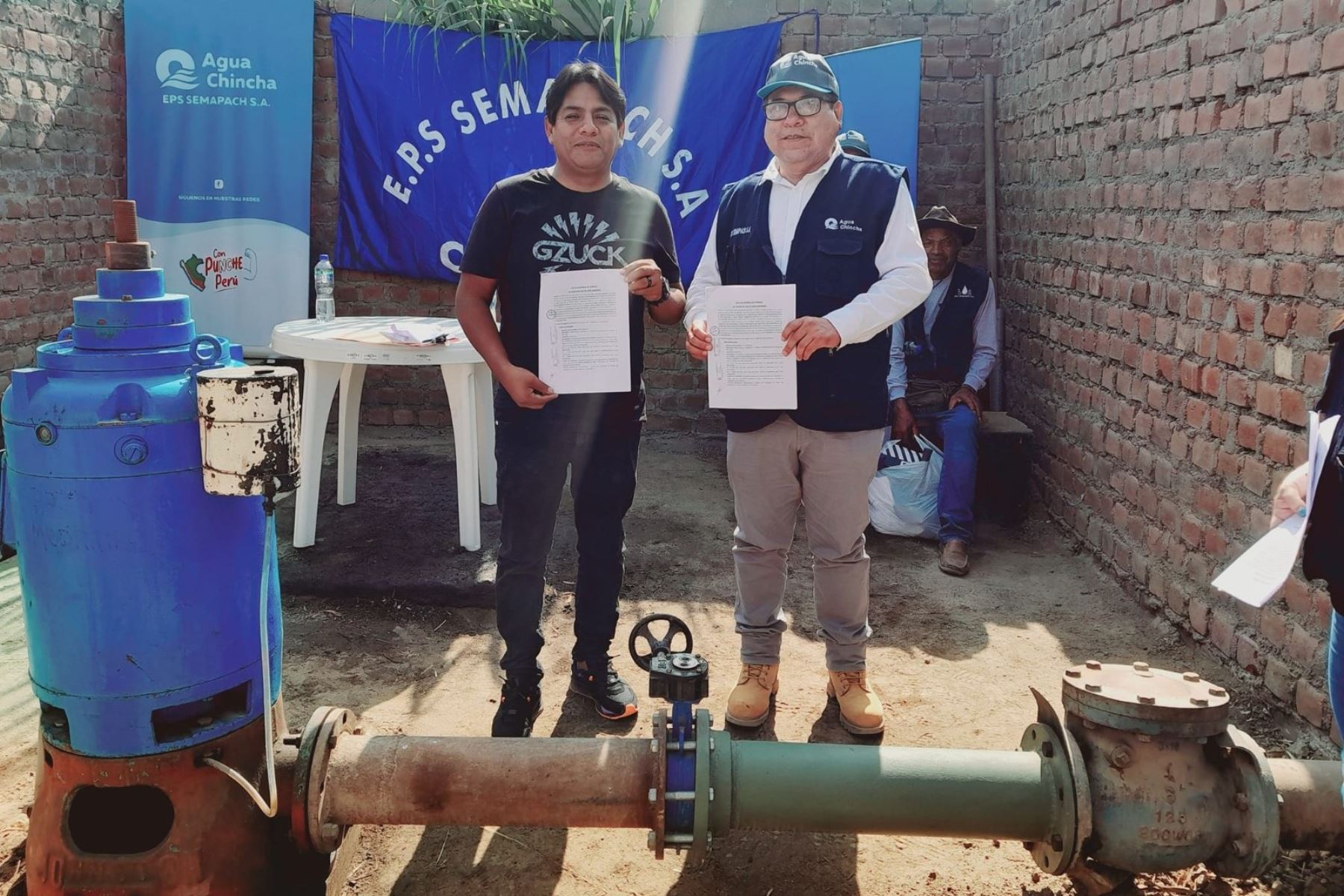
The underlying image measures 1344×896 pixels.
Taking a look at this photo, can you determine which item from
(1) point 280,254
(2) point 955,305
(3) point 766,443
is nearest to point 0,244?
(1) point 280,254

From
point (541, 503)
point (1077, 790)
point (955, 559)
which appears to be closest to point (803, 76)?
point (541, 503)

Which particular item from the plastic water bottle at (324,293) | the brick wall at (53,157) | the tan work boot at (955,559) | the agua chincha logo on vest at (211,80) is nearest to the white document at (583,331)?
the tan work boot at (955,559)

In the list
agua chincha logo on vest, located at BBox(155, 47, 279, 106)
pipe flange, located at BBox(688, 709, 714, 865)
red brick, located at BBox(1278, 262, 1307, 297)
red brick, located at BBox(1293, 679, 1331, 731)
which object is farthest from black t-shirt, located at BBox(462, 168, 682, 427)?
agua chincha logo on vest, located at BBox(155, 47, 279, 106)

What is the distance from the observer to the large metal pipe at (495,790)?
79.2 inches

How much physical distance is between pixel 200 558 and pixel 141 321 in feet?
1.54

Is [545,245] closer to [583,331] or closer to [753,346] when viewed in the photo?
[583,331]

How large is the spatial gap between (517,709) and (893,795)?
4.12 ft

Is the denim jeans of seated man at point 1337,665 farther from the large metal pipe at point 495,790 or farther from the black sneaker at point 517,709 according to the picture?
the black sneaker at point 517,709

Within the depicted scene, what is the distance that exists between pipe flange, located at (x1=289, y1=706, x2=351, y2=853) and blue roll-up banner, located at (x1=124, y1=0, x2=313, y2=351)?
4814 mm

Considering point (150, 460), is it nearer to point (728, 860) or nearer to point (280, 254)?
point (728, 860)

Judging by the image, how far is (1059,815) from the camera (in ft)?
6.46

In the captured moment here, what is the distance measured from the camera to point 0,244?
5031 millimetres

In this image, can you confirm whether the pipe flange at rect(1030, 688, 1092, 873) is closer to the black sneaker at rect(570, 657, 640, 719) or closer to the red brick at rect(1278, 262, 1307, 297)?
the black sneaker at rect(570, 657, 640, 719)

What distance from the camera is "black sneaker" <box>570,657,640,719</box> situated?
308cm
